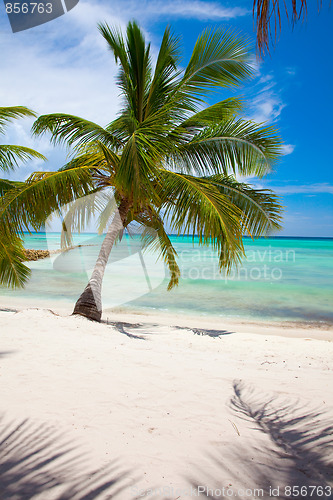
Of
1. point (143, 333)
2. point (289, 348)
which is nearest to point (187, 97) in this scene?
point (143, 333)

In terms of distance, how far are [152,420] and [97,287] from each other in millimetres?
4331

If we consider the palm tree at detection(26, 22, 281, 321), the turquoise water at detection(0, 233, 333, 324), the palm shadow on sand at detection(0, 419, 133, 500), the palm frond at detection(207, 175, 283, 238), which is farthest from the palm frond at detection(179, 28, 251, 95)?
the palm shadow on sand at detection(0, 419, 133, 500)

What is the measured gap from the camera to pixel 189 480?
2002mm

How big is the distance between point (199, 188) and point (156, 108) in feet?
9.17

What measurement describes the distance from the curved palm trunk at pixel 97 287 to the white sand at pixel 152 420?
173cm

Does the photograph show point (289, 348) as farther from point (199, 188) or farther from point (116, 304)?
point (116, 304)

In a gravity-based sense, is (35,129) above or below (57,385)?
above

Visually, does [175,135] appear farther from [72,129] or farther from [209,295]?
[209,295]

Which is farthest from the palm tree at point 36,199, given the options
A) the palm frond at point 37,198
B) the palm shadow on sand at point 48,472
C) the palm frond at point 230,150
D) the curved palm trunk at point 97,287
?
the palm shadow on sand at point 48,472

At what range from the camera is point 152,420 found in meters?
2.70

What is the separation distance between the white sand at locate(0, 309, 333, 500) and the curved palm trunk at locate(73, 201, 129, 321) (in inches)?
67.9

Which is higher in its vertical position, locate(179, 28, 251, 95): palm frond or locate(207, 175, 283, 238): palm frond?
locate(179, 28, 251, 95): palm frond

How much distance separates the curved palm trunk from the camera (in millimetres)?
6676

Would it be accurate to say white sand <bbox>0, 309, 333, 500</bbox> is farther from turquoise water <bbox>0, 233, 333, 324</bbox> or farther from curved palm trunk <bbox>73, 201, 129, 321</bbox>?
turquoise water <bbox>0, 233, 333, 324</bbox>
